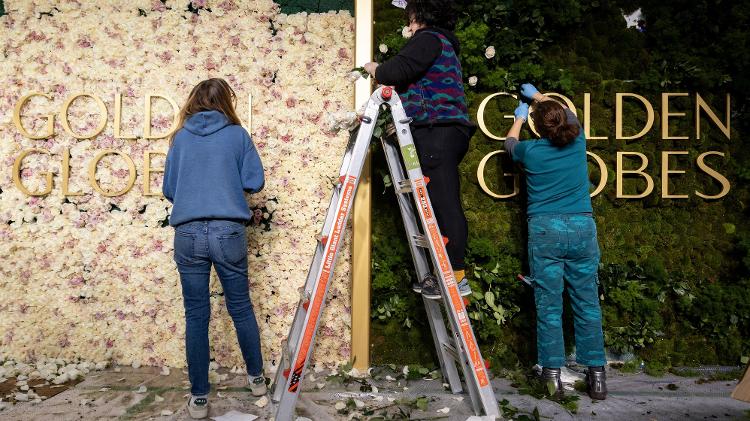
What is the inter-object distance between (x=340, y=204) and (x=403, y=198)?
422 millimetres

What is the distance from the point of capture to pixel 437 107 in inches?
94.7

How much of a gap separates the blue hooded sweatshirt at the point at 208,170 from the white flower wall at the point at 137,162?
2.16 ft

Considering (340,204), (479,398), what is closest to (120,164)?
(340,204)

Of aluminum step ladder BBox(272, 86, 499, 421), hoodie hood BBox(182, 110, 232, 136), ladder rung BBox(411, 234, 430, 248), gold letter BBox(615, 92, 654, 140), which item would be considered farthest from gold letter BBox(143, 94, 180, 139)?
gold letter BBox(615, 92, 654, 140)

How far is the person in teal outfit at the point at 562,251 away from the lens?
256 cm

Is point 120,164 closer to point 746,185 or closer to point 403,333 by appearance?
point 403,333

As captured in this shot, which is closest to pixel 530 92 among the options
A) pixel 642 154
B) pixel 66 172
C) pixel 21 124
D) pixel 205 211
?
pixel 642 154

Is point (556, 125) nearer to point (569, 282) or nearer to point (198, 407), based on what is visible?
point (569, 282)

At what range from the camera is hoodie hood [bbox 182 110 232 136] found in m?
A: 2.38

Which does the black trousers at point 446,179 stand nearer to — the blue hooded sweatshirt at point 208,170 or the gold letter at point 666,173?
the blue hooded sweatshirt at point 208,170

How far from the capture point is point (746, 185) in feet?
10.3

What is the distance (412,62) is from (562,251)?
1206 millimetres

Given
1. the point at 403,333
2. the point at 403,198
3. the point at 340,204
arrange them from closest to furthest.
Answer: the point at 340,204, the point at 403,198, the point at 403,333

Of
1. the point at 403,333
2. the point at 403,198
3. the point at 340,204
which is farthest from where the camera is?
the point at 403,333
